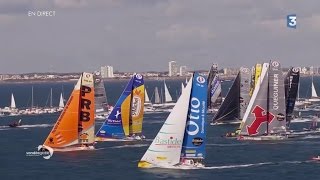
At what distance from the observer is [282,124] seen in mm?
94750

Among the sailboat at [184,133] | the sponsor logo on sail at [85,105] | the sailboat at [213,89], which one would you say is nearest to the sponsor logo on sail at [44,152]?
the sponsor logo on sail at [85,105]

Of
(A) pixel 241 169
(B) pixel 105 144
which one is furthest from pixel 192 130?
(B) pixel 105 144

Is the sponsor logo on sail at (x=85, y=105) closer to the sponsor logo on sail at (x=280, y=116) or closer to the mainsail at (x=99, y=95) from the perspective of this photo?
the sponsor logo on sail at (x=280, y=116)

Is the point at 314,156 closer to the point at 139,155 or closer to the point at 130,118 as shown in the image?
the point at 139,155

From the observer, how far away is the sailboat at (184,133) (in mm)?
64188

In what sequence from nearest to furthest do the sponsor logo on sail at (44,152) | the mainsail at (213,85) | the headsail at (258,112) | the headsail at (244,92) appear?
the sponsor logo on sail at (44,152) < the headsail at (258,112) < the headsail at (244,92) < the mainsail at (213,85)

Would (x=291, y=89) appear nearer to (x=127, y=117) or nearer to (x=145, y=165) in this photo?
(x=127, y=117)

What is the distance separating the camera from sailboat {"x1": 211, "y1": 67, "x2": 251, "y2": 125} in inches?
4963

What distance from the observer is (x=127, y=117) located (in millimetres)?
92375

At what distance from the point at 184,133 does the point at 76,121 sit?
20.9 meters

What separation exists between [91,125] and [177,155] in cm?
2022

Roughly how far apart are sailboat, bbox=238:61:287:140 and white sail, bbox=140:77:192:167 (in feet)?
101

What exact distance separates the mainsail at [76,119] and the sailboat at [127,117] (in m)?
8.79

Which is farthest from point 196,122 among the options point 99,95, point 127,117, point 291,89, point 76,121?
point 99,95
